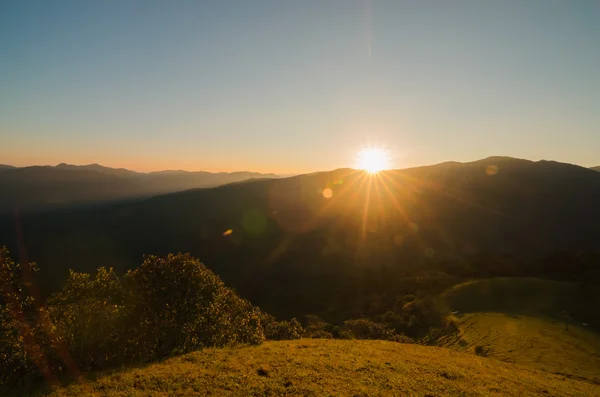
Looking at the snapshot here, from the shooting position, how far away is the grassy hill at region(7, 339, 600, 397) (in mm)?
25156

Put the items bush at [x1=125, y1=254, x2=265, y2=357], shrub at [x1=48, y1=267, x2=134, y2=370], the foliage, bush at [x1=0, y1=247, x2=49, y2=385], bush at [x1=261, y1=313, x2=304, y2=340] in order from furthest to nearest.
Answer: bush at [x1=261, y1=313, x2=304, y2=340]
bush at [x1=125, y1=254, x2=265, y2=357]
shrub at [x1=48, y1=267, x2=134, y2=370]
the foliage
bush at [x1=0, y1=247, x2=49, y2=385]

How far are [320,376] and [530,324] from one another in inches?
2252

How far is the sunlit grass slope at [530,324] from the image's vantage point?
50.0 m

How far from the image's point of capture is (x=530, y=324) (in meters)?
66.0

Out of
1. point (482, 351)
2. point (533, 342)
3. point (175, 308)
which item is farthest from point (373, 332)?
point (175, 308)

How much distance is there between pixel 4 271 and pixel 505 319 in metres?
80.1

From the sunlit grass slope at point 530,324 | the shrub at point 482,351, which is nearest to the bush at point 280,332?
the shrub at point 482,351

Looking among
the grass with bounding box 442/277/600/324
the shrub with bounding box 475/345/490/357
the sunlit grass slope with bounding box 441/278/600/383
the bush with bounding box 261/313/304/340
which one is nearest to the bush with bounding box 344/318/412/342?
the sunlit grass slope with bounding box 441/278/600/383

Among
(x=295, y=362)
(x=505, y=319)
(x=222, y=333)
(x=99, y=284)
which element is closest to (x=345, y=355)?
(x=295, y=362)

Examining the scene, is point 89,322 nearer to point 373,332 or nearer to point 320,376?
point 320,376

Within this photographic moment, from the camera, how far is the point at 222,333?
4175cm

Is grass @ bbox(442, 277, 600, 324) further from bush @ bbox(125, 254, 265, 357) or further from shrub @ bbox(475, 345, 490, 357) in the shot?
bush @ bbox(125, 254, 265, 357)

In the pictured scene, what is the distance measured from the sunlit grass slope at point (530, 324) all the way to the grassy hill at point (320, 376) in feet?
32.9

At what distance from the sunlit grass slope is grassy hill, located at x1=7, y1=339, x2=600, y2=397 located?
32.9ft
